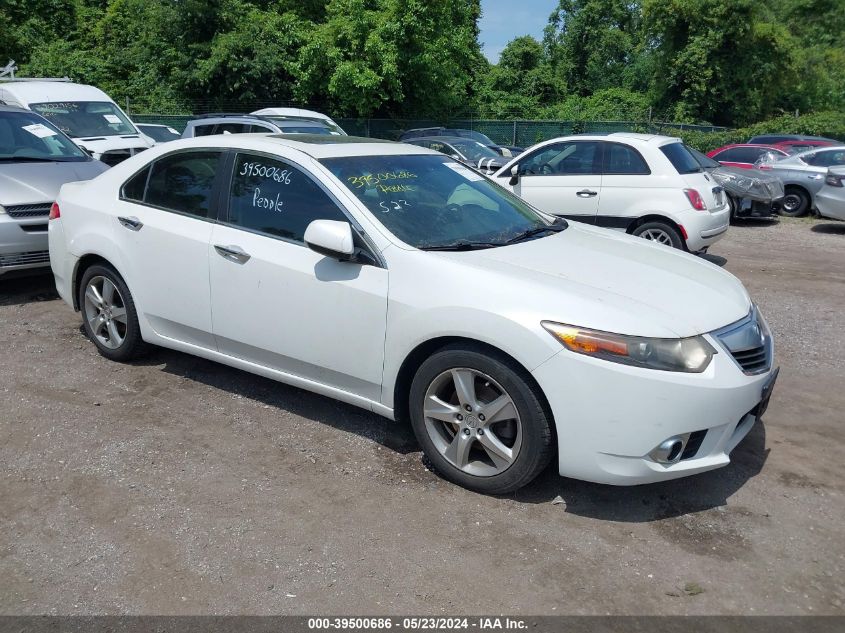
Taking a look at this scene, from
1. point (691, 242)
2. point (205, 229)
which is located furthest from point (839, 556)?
point (691, 242)

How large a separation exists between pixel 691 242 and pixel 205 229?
610 cm

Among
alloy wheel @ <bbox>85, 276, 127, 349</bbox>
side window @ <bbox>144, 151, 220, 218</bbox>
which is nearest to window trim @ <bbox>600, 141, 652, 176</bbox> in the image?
side window @ <bbox>144, 151, 220, 218</bbox>

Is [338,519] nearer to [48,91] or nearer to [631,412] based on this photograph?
[631,412]

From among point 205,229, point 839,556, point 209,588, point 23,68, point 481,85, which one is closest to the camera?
point 209,588

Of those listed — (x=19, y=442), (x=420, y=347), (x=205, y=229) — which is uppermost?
(x=205, y=229)

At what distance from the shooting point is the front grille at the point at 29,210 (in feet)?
22.3

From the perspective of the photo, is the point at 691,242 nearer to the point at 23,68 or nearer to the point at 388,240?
the point at 388,240

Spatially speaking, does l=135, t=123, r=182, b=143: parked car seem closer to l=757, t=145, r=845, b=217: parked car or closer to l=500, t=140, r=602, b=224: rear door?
l=500, t=140, r=602, b=224: rear door

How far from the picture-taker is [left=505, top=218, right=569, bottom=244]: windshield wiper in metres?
4.37

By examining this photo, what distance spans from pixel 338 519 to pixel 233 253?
173 centimetres

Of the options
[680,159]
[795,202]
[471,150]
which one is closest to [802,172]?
[795,202]

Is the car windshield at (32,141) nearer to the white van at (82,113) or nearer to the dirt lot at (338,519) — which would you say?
the white van at (82,113)

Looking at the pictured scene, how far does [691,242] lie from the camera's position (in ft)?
28.8

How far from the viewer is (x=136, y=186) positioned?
515cm
